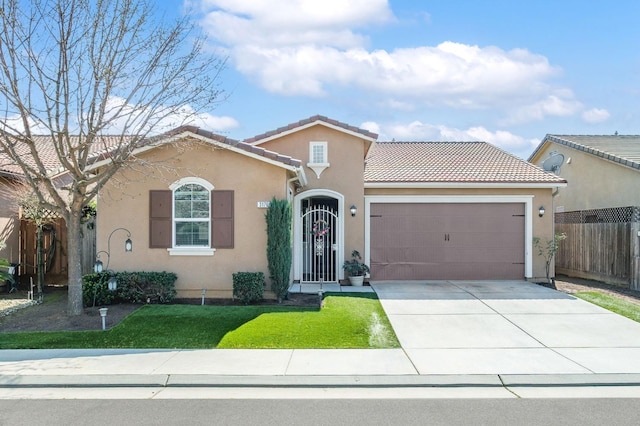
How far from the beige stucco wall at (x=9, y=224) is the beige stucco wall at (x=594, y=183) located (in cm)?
1818

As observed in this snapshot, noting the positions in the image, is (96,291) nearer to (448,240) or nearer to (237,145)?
(237,145)

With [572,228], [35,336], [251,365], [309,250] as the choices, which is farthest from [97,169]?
[572,228]

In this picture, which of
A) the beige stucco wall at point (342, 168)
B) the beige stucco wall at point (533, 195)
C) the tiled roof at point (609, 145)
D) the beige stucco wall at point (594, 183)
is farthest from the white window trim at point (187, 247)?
the beige stucco wall at point (594, 183)

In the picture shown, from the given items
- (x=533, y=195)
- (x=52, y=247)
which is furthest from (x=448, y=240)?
(x=52, y=247)

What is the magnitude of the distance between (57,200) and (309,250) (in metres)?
6.88

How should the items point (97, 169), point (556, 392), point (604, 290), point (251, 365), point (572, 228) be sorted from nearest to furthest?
point (556, 392) < point (251, 365) < point (97, 169) < point (604, 290) < point (572, 228)

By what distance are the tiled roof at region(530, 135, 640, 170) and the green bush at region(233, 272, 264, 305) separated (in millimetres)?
11986

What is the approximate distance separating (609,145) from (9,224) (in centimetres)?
2014

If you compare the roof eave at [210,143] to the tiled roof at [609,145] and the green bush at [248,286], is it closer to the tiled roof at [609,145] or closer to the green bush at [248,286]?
the green bush at [248,286]

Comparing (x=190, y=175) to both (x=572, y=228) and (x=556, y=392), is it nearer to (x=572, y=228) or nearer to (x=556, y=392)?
(x=556, y=392)

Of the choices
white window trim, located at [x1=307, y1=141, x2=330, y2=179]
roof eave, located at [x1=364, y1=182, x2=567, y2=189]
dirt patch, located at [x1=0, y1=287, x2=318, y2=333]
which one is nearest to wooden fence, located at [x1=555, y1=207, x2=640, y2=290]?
roof eave, located at [x1=364, y1=182, x2=567, y2=189]

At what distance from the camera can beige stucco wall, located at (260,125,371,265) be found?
46.5 ft

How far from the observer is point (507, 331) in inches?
349

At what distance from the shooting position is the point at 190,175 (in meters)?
11.6
